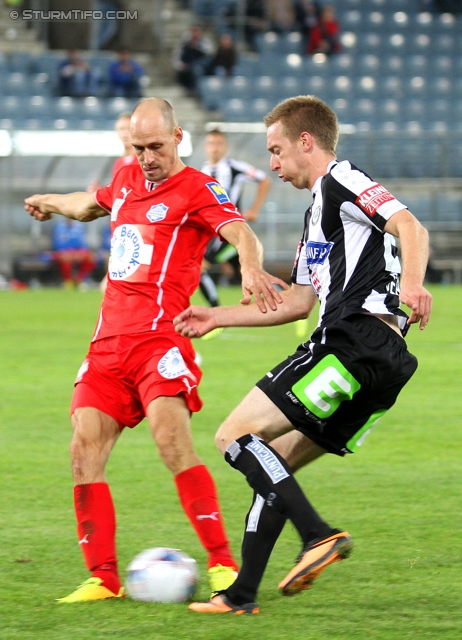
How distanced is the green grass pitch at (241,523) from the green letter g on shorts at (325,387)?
0.70 meters

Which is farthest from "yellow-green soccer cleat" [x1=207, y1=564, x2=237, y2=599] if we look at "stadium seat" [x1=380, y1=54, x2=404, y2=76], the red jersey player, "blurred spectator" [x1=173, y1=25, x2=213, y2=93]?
"stadium seat" [x1=380, y1=54, x2=404, y2=76]

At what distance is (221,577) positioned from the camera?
400 centimetres

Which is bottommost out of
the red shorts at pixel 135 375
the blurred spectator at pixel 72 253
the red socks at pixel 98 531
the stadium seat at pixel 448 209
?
the blurred spectator at pixel 72 253

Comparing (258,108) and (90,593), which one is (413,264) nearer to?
(90,593)

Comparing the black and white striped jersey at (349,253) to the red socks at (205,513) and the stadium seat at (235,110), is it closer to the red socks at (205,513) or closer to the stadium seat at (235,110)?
the red socks at (205,513)

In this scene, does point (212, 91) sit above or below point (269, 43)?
Answer: below

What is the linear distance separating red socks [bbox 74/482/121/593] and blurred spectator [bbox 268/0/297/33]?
78.9ft

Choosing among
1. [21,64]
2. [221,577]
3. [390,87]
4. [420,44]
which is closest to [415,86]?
[390,87]

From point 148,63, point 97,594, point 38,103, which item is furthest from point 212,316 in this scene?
point 148,63

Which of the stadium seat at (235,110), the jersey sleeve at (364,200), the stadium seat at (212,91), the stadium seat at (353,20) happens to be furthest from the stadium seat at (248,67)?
the jersey sleeve at (364,200)

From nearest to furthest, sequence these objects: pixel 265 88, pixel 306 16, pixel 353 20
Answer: pixel 265 88, pixel 306 16, pixel 353 20

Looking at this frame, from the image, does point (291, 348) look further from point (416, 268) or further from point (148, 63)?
point (148, 63)

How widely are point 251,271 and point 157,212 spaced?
57 centimetres

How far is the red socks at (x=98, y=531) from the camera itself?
4.05m
